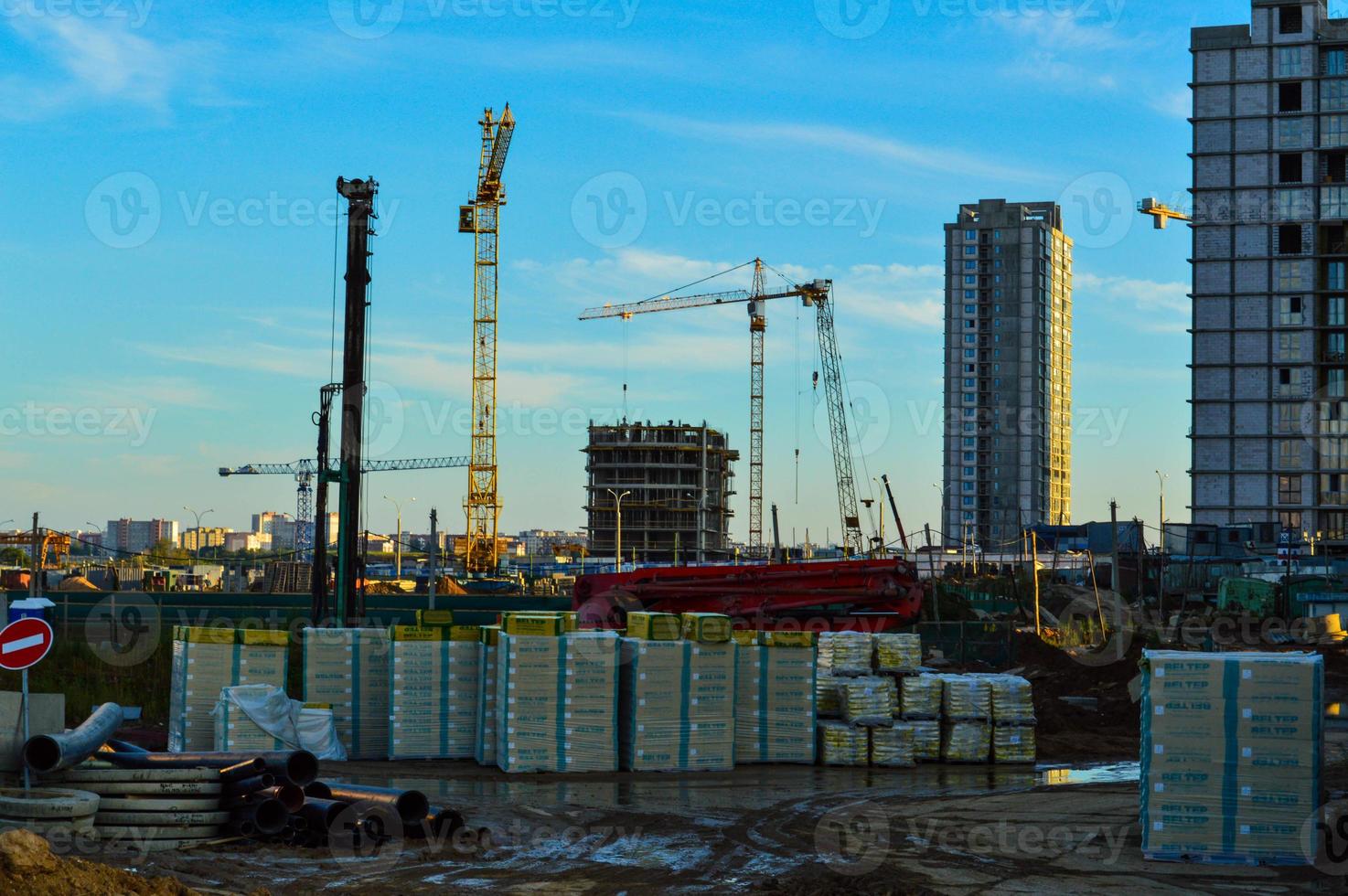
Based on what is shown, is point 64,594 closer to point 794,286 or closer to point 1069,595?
point 1069,595

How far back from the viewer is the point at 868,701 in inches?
769

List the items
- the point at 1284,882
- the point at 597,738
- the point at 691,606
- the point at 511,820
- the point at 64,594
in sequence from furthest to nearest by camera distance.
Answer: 1. the point at 64,594
2. the point at 691,606
3. the point at 597,738
4. the point at 511,820
5. the point at 1284,882

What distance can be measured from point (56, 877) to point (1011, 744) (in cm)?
1413

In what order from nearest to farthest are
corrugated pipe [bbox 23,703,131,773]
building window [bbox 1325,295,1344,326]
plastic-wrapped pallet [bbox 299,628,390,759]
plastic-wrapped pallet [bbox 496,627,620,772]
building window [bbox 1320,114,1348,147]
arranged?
corrugated pipe [bbox 23,703,131,773] → plastic-wrapped pallet [bbox 496,627,620,772] → plastic-wrapped pallet [bbox 299,628,390,759] → building window [bbox 1320,114,1348,147] → building window [bbox 1325,295,1344,326]

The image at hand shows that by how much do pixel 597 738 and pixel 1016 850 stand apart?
6.60m

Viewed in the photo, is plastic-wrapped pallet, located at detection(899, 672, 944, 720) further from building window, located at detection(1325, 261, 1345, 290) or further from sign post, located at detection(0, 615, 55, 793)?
building window, located at detection(1325, 261, 1345, 290)

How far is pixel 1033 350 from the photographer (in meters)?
152

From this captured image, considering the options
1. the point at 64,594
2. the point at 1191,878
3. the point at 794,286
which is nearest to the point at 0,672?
the point at 64,594

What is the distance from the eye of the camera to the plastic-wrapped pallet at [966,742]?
19.8 metres

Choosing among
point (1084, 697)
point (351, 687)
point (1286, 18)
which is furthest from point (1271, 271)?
point (351, 687)

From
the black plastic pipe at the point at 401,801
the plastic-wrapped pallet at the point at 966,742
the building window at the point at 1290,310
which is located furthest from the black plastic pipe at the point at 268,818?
the building window at the point at 1290,310

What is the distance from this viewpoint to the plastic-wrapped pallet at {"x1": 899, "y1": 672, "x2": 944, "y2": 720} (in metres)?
19.8

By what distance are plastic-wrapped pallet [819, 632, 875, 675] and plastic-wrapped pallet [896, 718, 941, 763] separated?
106 cm

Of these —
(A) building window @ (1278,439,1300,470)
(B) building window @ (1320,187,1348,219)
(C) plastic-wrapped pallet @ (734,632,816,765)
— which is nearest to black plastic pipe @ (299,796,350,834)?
(C) plastic-wrapped pallet @ (734,632,816,765)
